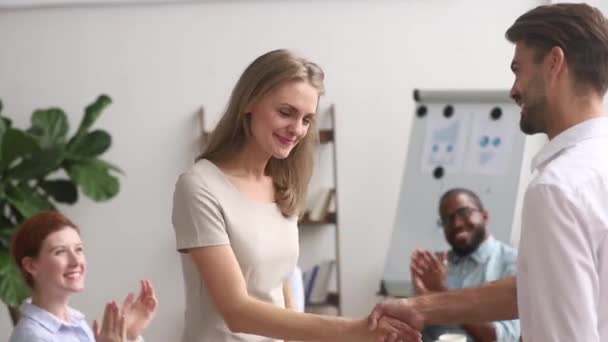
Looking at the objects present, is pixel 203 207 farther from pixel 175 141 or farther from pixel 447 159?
pixel 175 141

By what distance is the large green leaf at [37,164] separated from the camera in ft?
16.8

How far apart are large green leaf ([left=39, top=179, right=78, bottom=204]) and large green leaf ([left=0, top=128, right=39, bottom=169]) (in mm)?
291

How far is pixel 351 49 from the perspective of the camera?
5.40 m

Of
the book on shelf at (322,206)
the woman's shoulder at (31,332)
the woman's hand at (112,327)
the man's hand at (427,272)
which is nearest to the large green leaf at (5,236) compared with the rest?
the book on shelf at (322,206)

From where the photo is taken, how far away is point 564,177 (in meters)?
1.63

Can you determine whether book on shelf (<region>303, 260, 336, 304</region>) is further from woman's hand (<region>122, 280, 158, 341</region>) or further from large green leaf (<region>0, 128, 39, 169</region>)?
woman's hand (<region>122, 280, 158, 341</region>)

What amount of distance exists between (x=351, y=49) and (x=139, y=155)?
1346 mm

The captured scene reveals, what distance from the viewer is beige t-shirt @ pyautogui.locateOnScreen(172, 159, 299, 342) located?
2105 millimetres

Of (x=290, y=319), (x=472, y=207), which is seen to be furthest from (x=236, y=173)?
(x=472, y=207)

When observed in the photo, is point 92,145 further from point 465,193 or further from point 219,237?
point 219,237

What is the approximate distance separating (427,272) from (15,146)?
2.63 meters

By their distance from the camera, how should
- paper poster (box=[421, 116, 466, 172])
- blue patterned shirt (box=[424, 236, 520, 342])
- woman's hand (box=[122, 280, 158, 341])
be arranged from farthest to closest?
1. paper poster (box=[421, 116, 466, 172])
2. blue patterned shirt (box=[424, 236, 520, 342])
3. woman's hand (box=[122, 280, 158, 341])

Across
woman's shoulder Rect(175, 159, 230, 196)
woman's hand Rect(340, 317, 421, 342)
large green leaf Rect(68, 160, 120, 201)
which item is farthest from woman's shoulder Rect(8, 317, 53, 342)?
large green leaf Rect(68, 160, 120, 201)

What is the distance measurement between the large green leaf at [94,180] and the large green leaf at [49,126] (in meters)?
→ 0.19
